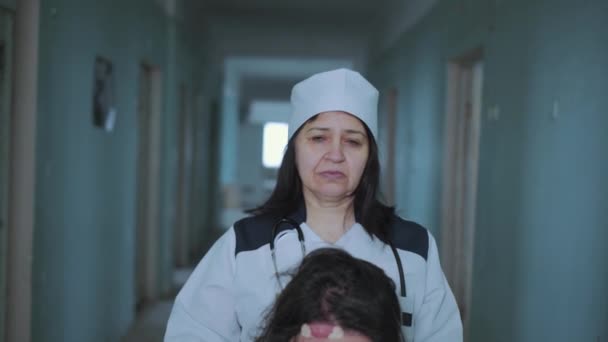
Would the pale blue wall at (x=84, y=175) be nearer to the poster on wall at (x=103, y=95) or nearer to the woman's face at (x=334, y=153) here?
the poster on wall at (x=103, y=95)

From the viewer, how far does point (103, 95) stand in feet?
11.3

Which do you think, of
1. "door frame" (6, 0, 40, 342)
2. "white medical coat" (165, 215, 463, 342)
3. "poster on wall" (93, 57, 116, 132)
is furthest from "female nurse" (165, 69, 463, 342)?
"poster on wall" (93, 57, 116, 132)

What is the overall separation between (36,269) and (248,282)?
1443 mm

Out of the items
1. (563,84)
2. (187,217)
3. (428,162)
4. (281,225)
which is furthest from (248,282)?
(187,217)

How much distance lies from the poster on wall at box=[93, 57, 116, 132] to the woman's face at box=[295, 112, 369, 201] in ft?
6.85

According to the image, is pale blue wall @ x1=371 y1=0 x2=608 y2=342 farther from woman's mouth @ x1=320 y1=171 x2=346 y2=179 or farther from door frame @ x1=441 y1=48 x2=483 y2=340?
woman's mouth @ x1=320 y1=171 x2=346 y2=179

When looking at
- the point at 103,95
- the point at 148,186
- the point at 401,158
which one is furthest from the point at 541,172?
the point at 401,158

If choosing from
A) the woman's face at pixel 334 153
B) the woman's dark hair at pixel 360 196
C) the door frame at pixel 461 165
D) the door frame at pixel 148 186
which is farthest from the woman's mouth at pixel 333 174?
the door frame at pixel 148 186

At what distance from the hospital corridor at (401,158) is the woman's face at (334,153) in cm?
32

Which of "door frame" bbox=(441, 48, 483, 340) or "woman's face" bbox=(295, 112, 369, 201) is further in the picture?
"door frame" bbox=(441, 48, 483, 340)

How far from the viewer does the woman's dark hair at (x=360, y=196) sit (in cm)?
161

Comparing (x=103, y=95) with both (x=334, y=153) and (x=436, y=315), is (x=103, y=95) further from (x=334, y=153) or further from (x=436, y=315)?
(x=436, y=315)

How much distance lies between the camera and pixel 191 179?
7312mm

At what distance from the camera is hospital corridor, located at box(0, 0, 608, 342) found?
7.97 feet
